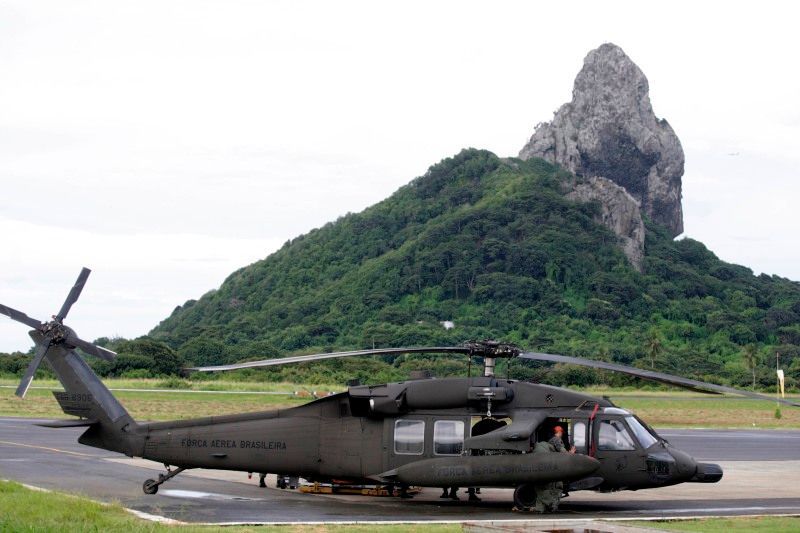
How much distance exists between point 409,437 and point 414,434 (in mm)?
117

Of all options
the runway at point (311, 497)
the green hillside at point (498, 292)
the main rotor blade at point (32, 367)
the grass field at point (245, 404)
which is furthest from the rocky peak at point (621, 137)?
the main rotor blade at point (32, 367)

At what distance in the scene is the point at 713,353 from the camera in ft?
412

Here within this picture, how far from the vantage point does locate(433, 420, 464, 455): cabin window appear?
20156 millimetres

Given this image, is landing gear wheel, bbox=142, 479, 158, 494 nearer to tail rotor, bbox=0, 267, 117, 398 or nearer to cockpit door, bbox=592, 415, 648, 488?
tail rotor, bbox=0, 267, 117, 398

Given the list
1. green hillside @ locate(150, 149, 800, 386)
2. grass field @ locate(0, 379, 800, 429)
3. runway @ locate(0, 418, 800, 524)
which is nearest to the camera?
runway @ locate(0, 418, 800, 524)

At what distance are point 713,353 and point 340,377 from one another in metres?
69.4

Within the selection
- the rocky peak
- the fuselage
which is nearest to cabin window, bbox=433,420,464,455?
the fuselage

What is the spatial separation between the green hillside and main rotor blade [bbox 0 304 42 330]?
8016 centimetres

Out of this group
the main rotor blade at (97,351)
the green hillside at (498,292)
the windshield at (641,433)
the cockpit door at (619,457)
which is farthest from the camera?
the green hillside at (498,292)

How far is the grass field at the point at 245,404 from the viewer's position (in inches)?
1859

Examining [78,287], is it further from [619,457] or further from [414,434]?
[619,457]

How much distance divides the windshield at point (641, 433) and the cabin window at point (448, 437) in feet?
10.7

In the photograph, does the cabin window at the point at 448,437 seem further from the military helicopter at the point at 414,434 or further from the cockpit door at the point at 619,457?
the cockpit door at the point at 619,457

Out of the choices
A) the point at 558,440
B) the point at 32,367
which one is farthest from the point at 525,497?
the point at 32,367
